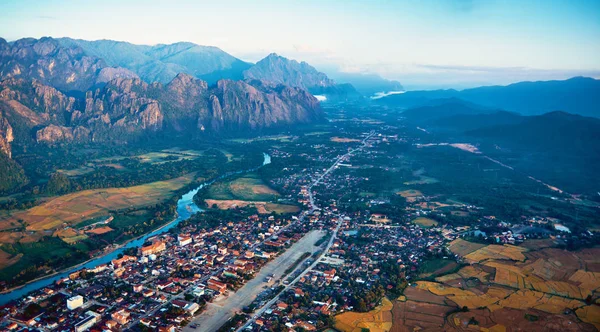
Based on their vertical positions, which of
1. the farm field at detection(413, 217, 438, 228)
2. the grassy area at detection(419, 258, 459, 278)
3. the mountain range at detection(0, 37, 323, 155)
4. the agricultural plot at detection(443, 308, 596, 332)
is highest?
the mountain range at detection(0, 37, 323, 155)

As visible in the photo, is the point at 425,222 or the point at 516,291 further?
the point at 425,222

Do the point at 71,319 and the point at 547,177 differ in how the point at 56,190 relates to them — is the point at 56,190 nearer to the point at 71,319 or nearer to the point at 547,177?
the point at 71,319

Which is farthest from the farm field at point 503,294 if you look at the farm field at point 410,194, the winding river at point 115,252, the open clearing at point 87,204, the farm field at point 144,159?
the farm field at point 144,159

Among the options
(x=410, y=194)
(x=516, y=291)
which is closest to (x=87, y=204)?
(x=410, y=194)

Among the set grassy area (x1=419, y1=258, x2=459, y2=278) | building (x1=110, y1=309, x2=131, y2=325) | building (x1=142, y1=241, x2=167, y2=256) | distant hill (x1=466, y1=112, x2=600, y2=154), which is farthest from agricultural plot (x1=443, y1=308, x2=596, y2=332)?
distant hill (x1=466, y1=112, x2=600, y2=154)

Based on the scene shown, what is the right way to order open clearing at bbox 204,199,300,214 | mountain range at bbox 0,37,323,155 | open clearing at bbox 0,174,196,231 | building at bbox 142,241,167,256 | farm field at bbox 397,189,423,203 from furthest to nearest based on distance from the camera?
mountain range at bbox 0,37,323,155, farm field at bbox 397,189,423,203, open clearing at bbox 204,199,300,214, open clearing at bbox 0,174,196,231, building at bbox 142,241,167,256

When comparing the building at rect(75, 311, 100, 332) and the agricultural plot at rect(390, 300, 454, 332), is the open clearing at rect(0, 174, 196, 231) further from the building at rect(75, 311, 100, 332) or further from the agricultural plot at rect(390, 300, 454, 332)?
the agricultural plot at rect(390, 300, 454, 332)

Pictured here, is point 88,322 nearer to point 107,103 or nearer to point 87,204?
point 87,204
